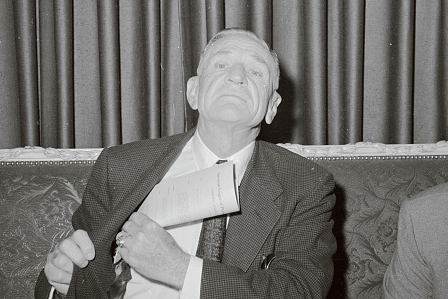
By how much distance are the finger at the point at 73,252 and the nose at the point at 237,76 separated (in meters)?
0.62

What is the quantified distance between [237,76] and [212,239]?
0.47m

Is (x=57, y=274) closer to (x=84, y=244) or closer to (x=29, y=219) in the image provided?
(x=84, y=244)

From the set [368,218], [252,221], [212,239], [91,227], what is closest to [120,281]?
[91,227]

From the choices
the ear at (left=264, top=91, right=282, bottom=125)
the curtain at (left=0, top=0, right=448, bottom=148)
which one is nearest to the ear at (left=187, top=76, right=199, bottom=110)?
the ear at (left=264, top=91, right=282, bottom=125)

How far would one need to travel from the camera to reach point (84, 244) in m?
1.12

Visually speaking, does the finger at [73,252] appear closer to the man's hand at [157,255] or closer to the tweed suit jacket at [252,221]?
the tweed suit jacket at [252,221]

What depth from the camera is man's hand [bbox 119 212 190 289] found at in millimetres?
1061

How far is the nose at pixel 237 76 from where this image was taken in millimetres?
1318

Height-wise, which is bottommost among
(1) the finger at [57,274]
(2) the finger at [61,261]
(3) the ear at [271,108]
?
(1) the finger at [57,274]

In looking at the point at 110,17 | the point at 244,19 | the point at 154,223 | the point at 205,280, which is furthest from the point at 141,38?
the point at 205,280

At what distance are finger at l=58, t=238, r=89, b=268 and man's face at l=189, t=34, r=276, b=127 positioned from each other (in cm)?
51

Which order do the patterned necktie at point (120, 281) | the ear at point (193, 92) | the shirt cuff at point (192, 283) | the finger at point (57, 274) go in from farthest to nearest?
the ear at point (193, 92), the patterned necktie at point (120, 281), the finger at point (57, 274), the shirt cuff at point (192, 283)

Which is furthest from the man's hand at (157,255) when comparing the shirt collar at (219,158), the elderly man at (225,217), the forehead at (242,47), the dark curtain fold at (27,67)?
the dark curtain fold at (27,67)

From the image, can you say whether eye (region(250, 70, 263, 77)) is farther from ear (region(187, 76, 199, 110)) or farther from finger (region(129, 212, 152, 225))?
finger (region(129, 212, 152, 225))
